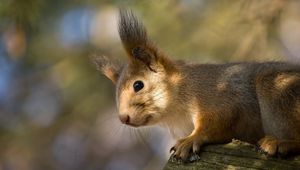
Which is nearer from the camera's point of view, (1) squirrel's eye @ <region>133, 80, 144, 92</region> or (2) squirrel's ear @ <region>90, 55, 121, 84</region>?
(1) squirrel's eye @ <region>133, 80, 144, 92</region>

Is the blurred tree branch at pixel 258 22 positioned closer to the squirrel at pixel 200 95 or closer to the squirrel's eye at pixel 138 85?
the squirrel at pixel 200 95

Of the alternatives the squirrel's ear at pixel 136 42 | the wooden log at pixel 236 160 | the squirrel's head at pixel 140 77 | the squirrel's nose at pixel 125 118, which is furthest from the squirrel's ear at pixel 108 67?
the wooden log at pixel 236 160

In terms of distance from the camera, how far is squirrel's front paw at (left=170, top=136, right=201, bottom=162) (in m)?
2.06

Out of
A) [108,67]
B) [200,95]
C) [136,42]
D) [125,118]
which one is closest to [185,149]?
[125,118]

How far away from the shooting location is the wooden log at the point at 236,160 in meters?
1.82

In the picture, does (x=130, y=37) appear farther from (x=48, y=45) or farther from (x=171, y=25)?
(x=48, y=45)

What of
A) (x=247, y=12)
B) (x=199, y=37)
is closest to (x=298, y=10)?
(x=247, y=12)

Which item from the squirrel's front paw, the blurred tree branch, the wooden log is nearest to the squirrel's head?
the squirrel's front paw

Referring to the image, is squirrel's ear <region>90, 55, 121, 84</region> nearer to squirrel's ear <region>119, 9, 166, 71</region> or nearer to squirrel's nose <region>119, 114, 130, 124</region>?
squirrel's ear <region>119, 9, 166, 71</region>

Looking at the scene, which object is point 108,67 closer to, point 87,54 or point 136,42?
point 136,42

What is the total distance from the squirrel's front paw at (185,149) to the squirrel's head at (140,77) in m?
0.40

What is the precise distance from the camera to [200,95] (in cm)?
270

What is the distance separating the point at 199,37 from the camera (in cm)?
431

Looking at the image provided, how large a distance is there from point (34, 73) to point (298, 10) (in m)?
2.72
